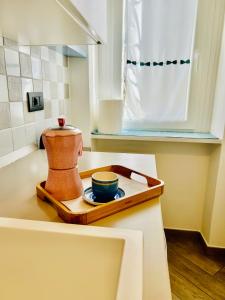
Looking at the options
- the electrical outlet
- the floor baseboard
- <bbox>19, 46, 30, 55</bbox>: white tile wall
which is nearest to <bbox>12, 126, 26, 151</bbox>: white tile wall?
the electrical outlet

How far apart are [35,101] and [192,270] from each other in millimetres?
1362

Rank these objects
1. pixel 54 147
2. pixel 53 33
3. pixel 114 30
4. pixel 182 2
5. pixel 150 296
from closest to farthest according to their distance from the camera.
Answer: pixel 150 296 → pixel 54 147 → pixel 53 33 → pixel 182 2 → pixel 114 30

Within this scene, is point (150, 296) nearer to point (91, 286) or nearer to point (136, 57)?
point (91, 286)

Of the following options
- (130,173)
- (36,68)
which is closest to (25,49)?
(36,68)

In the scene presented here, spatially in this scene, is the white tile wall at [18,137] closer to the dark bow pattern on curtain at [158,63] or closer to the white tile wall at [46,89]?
the white tile wall at [46,89]

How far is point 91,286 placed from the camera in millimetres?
381

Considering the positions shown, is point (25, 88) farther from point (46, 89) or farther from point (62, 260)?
point (62, 260)

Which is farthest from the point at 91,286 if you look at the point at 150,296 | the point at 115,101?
the point at 115,101

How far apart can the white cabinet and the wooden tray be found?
18.6 inches

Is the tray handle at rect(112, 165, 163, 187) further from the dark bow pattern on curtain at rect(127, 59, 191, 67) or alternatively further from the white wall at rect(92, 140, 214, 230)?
the dark bow pattern on curtain at rect(127, 59, 191, 67)

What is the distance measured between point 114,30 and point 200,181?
121cm

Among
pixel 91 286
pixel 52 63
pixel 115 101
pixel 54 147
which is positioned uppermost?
pixel 52 63

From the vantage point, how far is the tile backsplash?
2.67 feet

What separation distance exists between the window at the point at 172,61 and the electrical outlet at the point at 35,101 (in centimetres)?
66
